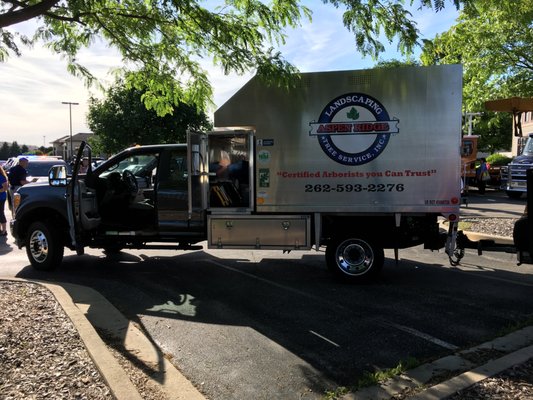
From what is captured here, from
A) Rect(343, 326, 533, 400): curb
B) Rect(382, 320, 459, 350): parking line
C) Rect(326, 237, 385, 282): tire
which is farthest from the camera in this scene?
Rect(326, 237, 385, 282): tire

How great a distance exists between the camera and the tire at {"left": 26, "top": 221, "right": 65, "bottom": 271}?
7.46m

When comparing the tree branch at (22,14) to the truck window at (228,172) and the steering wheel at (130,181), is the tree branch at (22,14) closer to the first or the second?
the truck window at (228,172)

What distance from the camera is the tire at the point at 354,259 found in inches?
264

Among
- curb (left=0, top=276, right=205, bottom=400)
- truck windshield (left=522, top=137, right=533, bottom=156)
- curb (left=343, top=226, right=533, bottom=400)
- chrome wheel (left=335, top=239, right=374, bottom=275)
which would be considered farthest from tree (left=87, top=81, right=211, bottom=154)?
curb (left=343, top=226, right=533, bottom=400)

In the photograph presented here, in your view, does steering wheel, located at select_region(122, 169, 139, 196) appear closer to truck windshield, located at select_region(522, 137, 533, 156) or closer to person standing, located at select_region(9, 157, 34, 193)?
person standing, located at select_region(9, 157, 34, 193)

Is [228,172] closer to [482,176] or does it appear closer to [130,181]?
[130,181]

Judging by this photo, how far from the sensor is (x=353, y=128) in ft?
21.5

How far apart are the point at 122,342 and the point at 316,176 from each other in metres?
3.44

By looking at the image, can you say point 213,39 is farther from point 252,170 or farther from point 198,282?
point 198,282

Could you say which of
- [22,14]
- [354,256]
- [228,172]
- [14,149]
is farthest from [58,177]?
[14,149]

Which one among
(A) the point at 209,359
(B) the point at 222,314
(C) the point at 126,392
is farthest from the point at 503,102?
(C) the point at 126,392

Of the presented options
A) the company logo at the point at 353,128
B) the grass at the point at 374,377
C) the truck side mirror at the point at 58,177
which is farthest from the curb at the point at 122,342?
the company logo at the point at 353,128

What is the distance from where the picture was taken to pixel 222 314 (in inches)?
215

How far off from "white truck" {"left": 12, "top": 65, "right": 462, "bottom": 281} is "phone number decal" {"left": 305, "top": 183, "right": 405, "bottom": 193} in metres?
0.01
